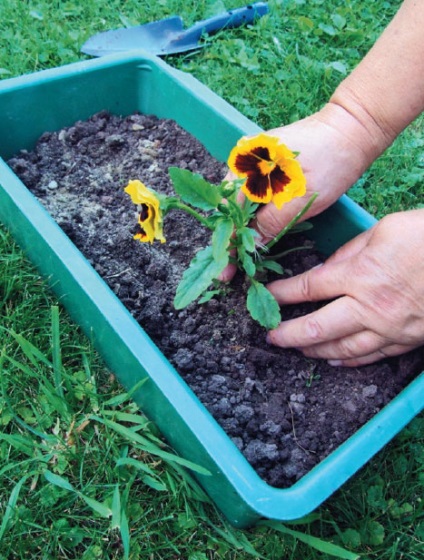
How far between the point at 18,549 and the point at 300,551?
0.52 meters

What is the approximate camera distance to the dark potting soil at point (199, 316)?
48.4 inches

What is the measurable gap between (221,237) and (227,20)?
53.5 inches

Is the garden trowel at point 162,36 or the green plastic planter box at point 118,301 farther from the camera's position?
the garden trowel at point 162,36

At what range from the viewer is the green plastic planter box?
3.38 ft

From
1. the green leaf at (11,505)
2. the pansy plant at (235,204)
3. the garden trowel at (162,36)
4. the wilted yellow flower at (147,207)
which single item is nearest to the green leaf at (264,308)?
the pansy plant at (235,204)

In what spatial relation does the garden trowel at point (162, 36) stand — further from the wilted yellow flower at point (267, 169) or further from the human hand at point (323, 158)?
the wilted yellow flower at point (267, 169)

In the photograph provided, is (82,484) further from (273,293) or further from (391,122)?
(391,122)

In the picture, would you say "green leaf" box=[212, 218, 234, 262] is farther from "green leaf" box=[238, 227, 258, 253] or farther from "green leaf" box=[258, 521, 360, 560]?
"green leaf" box=[258, 521, 360, 560]

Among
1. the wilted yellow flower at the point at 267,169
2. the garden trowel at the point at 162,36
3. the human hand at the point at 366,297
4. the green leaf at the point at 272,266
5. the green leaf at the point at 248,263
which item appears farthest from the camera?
the garden trowel at the point at 162,36

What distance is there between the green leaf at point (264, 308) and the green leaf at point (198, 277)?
0.12 meters

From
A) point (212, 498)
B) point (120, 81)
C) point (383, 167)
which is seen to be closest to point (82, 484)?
point (212, 498)

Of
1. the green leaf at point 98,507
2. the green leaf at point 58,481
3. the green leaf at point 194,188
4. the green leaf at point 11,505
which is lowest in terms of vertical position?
the green leaf at point 11,505

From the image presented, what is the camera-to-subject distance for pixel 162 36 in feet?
7.01

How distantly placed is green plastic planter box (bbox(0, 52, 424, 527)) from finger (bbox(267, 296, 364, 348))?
16 centimetres
